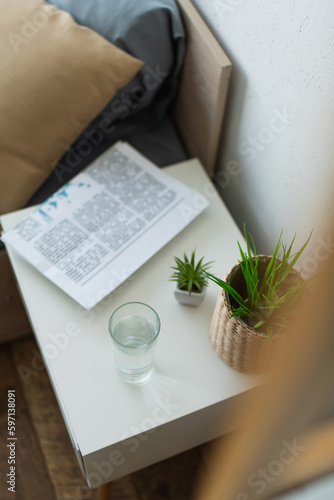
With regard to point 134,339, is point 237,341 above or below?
above

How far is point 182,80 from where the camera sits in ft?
3.68

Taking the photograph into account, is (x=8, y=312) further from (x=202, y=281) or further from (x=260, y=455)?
(x=260, y=455)

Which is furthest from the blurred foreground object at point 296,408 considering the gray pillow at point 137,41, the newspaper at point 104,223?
the gray pillow at point 137,41

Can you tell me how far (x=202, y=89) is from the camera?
103 cm

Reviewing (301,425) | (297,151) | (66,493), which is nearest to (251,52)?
(297,151)

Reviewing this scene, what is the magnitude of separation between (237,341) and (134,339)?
0.18 meters

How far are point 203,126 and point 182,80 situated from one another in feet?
0.44

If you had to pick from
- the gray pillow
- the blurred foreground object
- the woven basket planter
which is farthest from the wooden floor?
the blurred foreground object

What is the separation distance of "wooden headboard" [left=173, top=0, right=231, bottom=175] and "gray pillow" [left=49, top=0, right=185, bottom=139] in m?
0.03

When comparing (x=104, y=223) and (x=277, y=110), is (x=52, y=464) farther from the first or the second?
(x=277, y=110)

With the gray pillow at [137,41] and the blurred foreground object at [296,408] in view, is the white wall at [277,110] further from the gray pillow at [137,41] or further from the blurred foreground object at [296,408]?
the blurred foreground object at [296,408]

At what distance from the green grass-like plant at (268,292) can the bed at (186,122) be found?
40 cm

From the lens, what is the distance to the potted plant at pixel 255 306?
27.4 inches

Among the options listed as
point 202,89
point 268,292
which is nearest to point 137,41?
point 202,89
